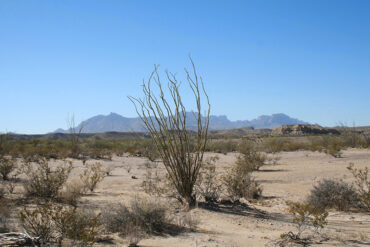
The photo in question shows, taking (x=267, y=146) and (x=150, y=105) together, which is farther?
(x=267, y=146)

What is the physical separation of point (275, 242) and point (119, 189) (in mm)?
6694

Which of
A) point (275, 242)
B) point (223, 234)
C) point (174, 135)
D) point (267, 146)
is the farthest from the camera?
point (267, 146)

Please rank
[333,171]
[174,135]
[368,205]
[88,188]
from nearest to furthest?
[368,205], [174,135], [88,188], [333,171]

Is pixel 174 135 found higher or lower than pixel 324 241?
higher

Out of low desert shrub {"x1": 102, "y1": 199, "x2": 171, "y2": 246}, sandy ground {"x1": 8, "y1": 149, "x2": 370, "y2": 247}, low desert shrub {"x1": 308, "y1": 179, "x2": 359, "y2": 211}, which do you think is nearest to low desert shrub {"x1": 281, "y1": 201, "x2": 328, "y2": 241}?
sandy ground {"x1": 8, "y1": 149, "x2": 370, "y2": 247}

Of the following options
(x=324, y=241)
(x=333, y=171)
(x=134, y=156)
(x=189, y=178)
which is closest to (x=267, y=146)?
(x=134, y=156)

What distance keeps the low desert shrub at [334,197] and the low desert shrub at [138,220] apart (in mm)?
4042

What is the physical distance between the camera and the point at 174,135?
296 inches

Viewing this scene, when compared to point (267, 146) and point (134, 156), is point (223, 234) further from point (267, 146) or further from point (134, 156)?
point (267, 146)

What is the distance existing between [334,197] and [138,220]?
16.3 feet

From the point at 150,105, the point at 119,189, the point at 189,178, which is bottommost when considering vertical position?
the point at 119,189

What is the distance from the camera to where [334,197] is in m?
7.88

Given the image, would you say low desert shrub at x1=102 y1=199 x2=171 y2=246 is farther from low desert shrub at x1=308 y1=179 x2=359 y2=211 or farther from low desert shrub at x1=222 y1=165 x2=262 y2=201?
low desert shrub at x1=308 y1=179 x2=359 y2=211

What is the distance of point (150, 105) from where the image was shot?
790 centimetres
